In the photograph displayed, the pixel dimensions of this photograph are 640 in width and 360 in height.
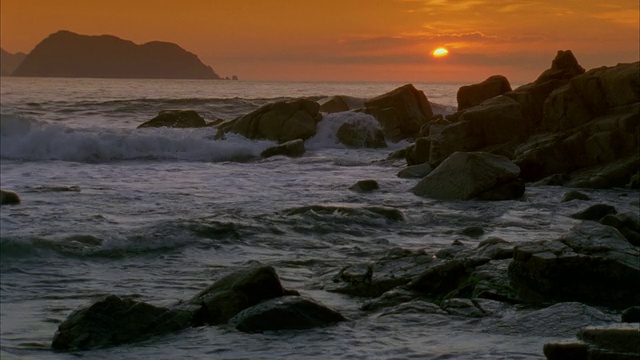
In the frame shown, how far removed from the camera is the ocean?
7691 mm

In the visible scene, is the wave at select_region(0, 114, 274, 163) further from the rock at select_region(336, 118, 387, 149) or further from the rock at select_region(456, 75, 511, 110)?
the rock at select_region(456, 75, 511, 110)

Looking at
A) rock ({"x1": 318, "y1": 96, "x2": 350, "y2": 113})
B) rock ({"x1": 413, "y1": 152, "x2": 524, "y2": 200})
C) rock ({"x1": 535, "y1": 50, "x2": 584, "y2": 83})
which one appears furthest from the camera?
rock ({"x1": 318, "y1": 96, "x2": 350, "y2": 113})

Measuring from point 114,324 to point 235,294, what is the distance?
1199mm

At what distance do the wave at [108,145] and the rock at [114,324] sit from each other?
20077 mm

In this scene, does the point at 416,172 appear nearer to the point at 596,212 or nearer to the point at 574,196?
the point at 574,196

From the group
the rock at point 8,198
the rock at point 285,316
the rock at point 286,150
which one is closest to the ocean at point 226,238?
the rock at point 285,316

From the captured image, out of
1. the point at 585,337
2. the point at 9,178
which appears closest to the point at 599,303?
the point at 585,337

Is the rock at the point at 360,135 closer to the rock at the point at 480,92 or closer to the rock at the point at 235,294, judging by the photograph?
the rock at the point at 480,92

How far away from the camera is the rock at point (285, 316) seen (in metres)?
8.16

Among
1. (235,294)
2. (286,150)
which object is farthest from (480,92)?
(235,294)

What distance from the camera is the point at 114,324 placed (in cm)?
800

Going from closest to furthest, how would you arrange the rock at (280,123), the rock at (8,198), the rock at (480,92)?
1. the rock at (8,198)
2. the rock at (480,92)
3. the rock at (280,123)

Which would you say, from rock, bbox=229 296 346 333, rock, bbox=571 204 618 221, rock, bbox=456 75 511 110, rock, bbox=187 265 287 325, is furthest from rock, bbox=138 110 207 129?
rock, bbox=229 296 346 333

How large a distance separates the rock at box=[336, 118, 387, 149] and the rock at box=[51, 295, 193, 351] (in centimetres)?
2465
